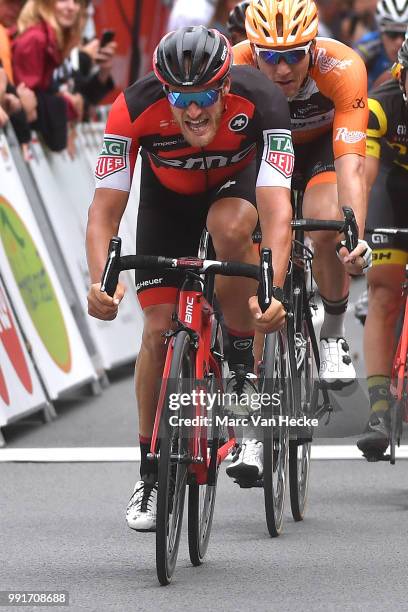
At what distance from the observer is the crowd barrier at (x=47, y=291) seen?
9.79 m

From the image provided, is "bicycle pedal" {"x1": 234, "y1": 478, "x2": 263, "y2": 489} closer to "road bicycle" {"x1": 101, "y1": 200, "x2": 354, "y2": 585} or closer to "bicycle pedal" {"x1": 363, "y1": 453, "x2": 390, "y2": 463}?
"road bicycle" {"x1": 101, "y1": 200, "x2": 354, "y2": 585}

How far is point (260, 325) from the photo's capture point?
5.82m

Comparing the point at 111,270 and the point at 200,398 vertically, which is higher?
the point at 111,270

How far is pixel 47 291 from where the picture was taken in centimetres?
1074

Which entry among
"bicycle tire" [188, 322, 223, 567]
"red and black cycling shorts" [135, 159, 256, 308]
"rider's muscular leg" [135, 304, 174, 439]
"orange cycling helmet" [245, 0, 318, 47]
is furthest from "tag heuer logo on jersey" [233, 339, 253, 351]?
"orange cycling helmet" [245, 0, 318, 47]

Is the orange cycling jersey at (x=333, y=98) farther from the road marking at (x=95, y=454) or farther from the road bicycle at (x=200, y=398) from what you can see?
the road marking at (x=95, y=454)

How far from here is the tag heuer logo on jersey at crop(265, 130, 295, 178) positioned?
619 cm

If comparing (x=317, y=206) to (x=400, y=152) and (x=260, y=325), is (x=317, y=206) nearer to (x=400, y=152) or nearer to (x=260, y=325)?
(x=400, y=152)

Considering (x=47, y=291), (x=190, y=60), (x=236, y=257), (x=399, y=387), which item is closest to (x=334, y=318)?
(x=399, y=387)

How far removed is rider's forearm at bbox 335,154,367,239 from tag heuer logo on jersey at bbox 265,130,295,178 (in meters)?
0.67

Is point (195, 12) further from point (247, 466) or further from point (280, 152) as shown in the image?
point (280, 152)

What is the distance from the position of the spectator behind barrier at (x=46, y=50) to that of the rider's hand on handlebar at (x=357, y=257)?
5.05 m

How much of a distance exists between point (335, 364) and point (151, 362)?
1.51m

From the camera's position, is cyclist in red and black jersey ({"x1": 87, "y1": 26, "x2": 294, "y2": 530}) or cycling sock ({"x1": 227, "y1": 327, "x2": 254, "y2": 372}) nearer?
cyclist in red and black jersey ({"x1": 87, "y1": 26, "x2": 294, "y2": 530})
